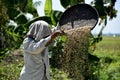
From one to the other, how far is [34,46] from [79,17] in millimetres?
1172

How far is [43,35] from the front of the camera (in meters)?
4.71

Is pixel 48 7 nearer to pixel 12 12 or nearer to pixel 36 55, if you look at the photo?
pixel 12 12

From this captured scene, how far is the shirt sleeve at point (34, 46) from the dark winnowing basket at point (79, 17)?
2.60 feet

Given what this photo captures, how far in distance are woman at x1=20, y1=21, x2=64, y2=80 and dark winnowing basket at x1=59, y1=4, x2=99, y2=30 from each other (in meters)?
0.71

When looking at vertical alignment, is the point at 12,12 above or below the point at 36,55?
below

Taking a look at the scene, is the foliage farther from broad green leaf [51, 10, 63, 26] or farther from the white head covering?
the white head covering

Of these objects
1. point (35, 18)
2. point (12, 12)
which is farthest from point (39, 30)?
point (12, 12)

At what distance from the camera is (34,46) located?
15.2 ft

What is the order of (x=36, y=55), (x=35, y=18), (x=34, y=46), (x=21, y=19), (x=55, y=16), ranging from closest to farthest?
(x=34, y=46) → (x=36, y=55) → (x=35, y=18) → (x=55, y=16) → (x=21, y=19)

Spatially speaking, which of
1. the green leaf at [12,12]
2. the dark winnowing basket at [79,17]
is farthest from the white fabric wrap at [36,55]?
the green leaf at [12,12]

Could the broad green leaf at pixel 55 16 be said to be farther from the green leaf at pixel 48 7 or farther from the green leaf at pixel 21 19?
the green leaf at pixel 21 19

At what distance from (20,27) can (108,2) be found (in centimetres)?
313

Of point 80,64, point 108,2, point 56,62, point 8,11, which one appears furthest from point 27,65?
point 8,11

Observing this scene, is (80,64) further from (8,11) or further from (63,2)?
(8,11)
